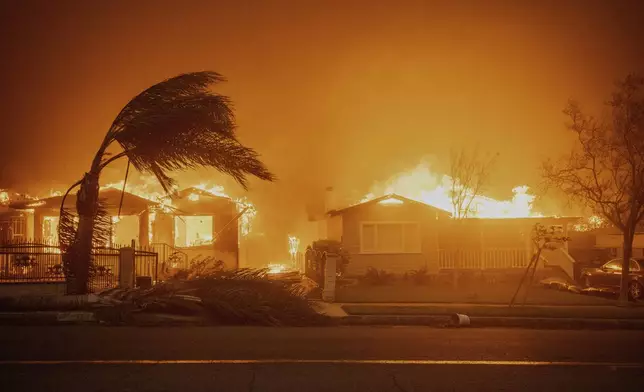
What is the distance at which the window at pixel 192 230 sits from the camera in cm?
2947

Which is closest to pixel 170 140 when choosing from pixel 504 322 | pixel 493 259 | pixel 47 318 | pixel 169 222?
pixel 47 318

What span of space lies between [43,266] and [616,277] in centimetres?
1823

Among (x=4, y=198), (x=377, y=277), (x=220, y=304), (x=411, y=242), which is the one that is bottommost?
(x=377, y=277)

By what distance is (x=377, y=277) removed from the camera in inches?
1008

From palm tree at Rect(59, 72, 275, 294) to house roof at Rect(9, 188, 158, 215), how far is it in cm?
1189

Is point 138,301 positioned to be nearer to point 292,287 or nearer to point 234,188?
point 292,287

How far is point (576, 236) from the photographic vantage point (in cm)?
3597

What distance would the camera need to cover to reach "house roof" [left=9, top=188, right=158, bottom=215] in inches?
1023

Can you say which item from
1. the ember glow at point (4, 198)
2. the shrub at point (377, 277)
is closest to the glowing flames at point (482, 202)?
the shrub at point (377, 277)

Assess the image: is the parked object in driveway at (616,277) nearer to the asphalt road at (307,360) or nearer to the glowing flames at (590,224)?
the asphalt road at (307,360)

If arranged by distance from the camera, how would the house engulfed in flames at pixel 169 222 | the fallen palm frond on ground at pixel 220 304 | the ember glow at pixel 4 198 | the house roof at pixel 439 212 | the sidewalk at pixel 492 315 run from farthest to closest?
the ember glow at pixel 4 198 → the house roof at pixel 439 212 → the house engulfed in flames at pixel 169 222 → the sidewalk at pixel 492 315 → the fallen palm frond on ground at pixel 220 304

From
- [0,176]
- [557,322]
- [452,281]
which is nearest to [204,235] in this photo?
[452,281]

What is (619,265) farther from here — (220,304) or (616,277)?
(220,304)

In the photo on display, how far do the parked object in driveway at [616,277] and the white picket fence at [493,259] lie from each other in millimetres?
4051
